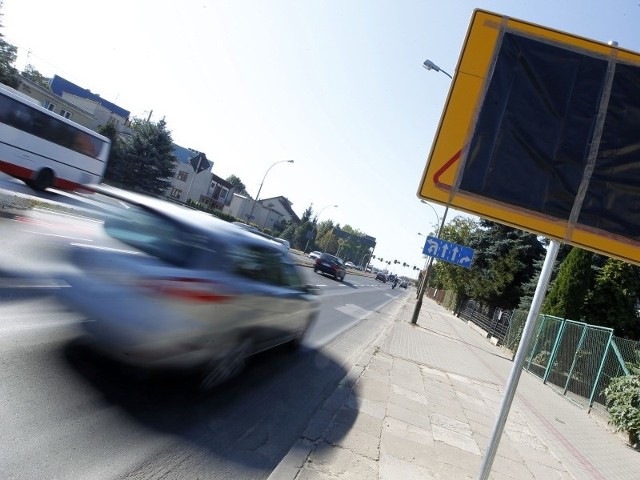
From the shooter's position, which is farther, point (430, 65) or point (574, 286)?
point (430, 65)

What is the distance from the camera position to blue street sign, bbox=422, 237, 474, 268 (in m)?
19.3

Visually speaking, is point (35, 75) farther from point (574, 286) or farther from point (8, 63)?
point (574, 286)

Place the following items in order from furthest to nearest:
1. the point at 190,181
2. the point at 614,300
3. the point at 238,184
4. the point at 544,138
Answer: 1. the point at 238,184
2. the point at 190,181
3. the point at 614,300
4. the point at 544,138

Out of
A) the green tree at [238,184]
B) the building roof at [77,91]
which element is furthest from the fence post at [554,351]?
the green tree at [238,184]

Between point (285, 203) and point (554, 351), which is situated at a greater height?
point (285, 203)

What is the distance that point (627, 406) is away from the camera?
8.41 metres

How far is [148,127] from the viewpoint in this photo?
140 ft

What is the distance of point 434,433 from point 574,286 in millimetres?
14123

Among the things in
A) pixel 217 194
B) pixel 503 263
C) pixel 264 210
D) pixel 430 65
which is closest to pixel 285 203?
pixel 264 210

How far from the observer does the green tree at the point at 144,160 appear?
42312 millimetres

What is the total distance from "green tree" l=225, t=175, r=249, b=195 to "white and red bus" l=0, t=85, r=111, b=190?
318 ft

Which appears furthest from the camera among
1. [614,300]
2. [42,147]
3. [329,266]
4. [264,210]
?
[264,210]

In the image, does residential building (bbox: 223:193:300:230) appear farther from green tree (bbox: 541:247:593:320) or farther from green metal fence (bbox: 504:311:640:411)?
green metal fence (bbox: 504:311:640:411)

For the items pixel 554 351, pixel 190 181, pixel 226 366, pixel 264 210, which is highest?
pixel 264 210
